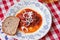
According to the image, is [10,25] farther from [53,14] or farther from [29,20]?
[53,14]

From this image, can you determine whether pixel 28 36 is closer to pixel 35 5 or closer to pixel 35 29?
pixel 35 29
